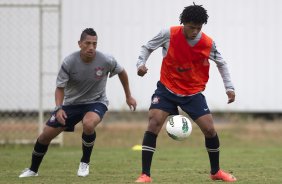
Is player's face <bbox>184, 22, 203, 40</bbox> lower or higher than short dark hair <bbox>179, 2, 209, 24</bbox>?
lower

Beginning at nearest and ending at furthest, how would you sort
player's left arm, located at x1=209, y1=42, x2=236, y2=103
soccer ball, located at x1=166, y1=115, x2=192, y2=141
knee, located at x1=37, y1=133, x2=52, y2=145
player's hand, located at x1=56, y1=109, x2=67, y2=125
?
soccer ball, located at x1=166, y1=115, x2=192, y2=141
player's left arm, located at x1=209, y1=42, x2=236, y2=103
player's hand, located at x1=56, y1=109, x2=67, y2=125
knee, located at x1=37, y1=133, x2=52, y2=145

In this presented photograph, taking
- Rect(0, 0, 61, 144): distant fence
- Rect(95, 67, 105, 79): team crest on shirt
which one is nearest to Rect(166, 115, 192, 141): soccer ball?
Rect(95, 67, 105, 79): team crest on shirt

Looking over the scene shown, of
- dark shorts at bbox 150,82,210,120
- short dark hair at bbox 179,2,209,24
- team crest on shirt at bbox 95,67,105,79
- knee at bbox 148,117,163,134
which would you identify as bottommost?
knee at bbox 148,117,163,134

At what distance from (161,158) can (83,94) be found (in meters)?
3.33

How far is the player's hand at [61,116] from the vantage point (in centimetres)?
912

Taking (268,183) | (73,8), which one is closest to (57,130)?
(268,183)

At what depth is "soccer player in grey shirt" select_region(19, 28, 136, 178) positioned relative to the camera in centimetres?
955

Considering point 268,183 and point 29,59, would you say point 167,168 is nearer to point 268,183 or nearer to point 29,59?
point 268,183

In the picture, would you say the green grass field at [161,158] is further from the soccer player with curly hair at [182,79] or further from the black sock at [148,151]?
the soccer player with curly hair at [182,79]

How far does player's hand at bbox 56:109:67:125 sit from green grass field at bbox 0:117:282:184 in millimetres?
682

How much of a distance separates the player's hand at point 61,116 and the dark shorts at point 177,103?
107cm

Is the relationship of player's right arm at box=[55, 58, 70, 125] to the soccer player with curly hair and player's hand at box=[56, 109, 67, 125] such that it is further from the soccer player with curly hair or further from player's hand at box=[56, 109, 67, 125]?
the soccer player with curly hair

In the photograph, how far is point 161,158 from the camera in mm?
12781

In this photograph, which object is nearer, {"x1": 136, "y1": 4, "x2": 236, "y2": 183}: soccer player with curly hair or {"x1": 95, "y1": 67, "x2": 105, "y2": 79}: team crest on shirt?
{"x1": 136, "y1": 4, "x2": 236, "y2": 183}: soccer player with curly hair
